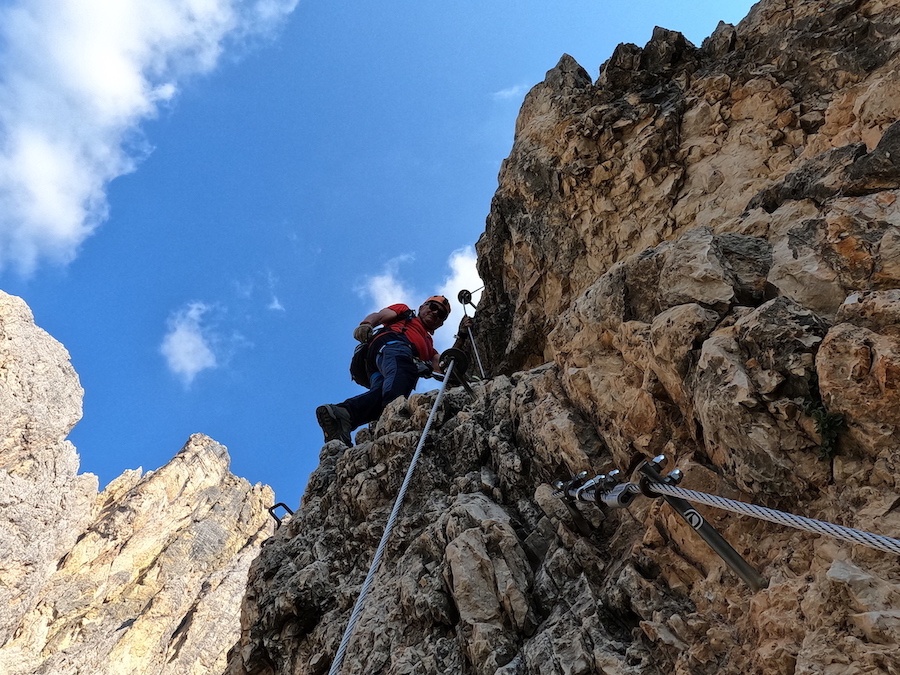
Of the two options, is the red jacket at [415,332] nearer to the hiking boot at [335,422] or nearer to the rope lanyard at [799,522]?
the hiking boot at [335,422]

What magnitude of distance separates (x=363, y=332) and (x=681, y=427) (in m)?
7.82

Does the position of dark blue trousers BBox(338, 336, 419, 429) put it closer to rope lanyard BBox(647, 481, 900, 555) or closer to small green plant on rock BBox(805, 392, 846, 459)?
rope lanyard BBox(647, 481, 900, 555)

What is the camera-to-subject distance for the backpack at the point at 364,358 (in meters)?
11.2

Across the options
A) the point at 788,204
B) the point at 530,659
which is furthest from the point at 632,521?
the point at 788,204

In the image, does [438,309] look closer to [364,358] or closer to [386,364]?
[364,358]

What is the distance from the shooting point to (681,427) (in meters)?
4.16

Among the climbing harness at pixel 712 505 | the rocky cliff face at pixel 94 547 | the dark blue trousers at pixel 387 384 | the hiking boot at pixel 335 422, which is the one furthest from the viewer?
the rocky cliff face at pixel 94 547

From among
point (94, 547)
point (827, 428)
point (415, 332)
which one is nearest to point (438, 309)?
point (415, 332)

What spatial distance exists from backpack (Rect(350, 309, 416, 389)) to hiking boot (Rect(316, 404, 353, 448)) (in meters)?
1.80

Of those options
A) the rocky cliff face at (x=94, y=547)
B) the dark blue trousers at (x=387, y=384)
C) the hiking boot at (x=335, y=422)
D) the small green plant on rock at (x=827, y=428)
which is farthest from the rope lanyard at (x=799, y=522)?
the rocky cliff face at (x=94, y=547)

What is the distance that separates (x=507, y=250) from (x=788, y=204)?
6358mm

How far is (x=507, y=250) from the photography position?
1103cm

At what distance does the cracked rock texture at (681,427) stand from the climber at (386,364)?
53.3 inches

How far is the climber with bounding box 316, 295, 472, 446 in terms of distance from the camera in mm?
9941
